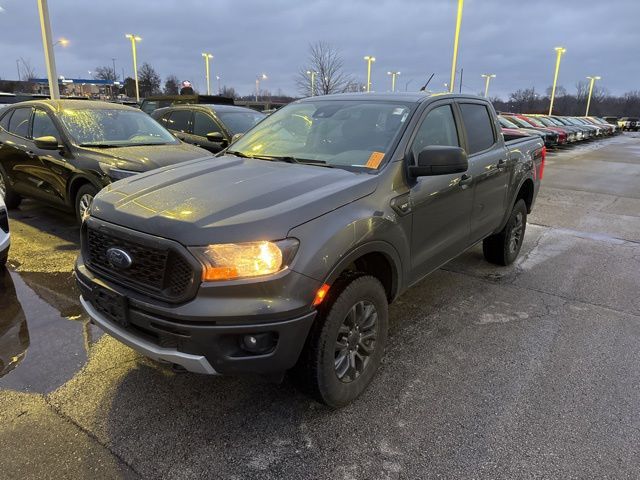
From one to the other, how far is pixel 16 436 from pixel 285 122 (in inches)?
112

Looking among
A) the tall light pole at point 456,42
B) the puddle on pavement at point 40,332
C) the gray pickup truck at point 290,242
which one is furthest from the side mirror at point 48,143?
the tall light pole at point 456,42

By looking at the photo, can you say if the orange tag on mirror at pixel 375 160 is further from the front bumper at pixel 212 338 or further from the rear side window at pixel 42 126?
the rear side window at pixel 42 126

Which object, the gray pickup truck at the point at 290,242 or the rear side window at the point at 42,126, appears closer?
the gray pickup truck at the point at 290,242

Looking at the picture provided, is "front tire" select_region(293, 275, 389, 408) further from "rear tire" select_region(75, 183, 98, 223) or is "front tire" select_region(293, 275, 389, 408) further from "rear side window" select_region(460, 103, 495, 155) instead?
"rear tire" select_region(75, 183, 98, 223)

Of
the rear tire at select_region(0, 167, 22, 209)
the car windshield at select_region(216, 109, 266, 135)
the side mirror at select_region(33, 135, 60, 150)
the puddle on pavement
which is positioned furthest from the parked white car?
the car windshield at select_region(216, 109, 266, 135)

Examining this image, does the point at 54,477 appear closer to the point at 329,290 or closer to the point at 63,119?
the point at 329,290

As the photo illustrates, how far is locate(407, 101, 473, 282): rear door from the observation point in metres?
3.36

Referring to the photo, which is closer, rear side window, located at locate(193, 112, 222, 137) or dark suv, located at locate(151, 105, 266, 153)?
dark suv, located at locate(151, 105, 266, 153)

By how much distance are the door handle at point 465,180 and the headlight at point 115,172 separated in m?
3.65

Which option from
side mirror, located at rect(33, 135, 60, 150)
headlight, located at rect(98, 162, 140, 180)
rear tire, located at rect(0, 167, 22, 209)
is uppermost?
side mirror, located at rect(33, 135, 60, 150)

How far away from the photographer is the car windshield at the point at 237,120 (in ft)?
29.3

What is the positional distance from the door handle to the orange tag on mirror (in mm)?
960

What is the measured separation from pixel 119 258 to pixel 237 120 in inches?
278

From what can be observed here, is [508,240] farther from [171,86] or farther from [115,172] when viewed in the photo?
[171,86]
